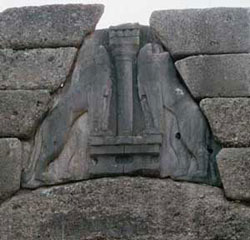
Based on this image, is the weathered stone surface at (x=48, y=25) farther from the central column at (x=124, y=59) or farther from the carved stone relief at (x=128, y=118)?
the central column at (x=124, y=59)

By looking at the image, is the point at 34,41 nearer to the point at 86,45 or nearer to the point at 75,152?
the point at 86,45

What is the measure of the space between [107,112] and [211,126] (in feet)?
2.47

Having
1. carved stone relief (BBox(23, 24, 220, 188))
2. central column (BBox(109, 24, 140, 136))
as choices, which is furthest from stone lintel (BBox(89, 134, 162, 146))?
central column (BBox(109, 24, 140, 136))

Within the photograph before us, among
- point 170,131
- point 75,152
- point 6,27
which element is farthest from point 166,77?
point 6,27

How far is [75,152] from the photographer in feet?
22.1

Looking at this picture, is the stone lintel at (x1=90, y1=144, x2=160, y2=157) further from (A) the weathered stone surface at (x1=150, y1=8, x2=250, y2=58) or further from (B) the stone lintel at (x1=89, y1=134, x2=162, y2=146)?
(A) the weathered stone surface at (x1=150, y1=8, x2=250, y2=58)

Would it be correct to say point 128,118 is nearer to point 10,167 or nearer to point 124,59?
point 124,59

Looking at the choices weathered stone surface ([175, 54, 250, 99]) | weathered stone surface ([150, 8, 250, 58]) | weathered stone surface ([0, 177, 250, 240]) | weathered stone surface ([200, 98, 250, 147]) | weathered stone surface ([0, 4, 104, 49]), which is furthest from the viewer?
weathered stone surface ([0, 4, 104, 49])

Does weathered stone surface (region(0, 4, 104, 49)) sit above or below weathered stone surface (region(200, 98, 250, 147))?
above

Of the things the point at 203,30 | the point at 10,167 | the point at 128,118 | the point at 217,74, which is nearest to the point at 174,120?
the point at 128,118

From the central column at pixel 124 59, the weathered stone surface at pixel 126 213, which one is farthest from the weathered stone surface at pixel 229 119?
the central column at pixel 124 59

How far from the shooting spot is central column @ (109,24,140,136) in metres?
6.72

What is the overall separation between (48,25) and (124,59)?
25.5 inches

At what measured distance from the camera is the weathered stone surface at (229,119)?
6.52m
